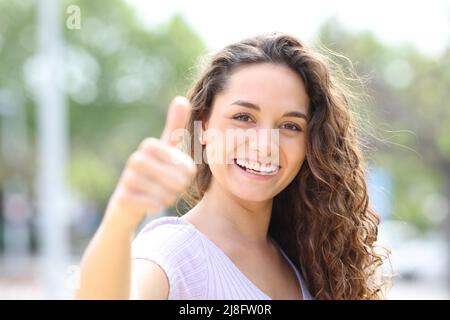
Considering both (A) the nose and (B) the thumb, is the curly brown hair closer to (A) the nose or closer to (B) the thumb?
(A) the nose

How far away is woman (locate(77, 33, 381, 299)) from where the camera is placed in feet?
6.73

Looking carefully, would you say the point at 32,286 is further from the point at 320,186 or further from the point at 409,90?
the point at 320,186

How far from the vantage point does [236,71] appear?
2.37m

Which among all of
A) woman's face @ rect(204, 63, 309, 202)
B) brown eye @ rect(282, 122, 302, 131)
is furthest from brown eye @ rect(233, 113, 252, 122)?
brown eye @ rect(282, 122, 302, 131)

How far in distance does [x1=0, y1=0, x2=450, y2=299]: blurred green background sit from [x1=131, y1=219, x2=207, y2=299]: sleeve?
1446 centimetres

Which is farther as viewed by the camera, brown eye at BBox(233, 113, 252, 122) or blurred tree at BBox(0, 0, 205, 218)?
blurred tree at BBox(0, 0, 205, 218)

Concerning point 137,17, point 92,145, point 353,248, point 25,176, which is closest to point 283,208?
point 353,248

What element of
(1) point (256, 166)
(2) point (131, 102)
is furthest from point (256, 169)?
(2) point (131, 102)

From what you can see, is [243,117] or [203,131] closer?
[243,117]

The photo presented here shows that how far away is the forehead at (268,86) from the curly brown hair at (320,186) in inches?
1.4

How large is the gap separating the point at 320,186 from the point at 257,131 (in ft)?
1.63

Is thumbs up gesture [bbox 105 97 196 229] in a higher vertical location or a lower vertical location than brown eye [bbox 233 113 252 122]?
lower

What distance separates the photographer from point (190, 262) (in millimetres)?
2031
